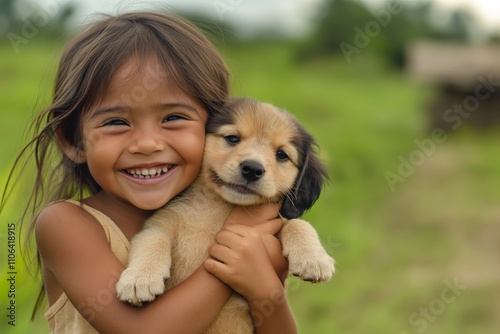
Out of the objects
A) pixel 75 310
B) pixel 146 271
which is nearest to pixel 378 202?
pixel 75 310

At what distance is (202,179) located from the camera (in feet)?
9.91

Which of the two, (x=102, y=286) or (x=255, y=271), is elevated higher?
(x=255, y=271)

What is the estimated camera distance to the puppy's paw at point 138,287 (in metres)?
2.58

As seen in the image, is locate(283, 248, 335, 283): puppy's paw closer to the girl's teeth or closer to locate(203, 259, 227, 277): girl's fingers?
locate(203, 259, 227, 277): girl's fingers

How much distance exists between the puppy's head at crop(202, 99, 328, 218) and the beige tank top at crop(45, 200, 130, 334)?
42 cm

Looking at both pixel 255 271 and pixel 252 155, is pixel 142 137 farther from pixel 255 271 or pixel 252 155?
pixel 255 271

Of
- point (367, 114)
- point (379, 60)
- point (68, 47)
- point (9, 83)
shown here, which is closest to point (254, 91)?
point (367, 114)

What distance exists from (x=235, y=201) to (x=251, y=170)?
14 cm

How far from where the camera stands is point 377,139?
10.6 metres

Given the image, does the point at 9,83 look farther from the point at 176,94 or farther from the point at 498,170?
the point at 176,94

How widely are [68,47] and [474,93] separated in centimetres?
983
